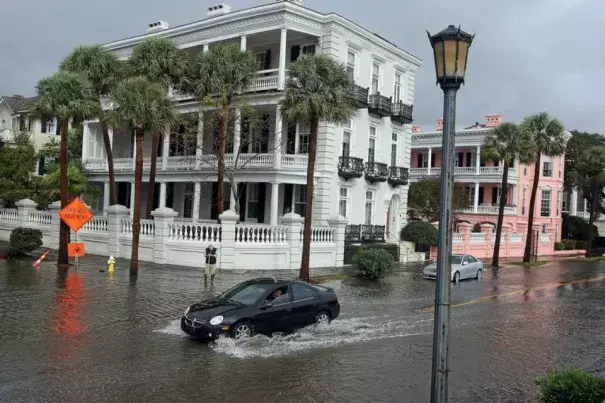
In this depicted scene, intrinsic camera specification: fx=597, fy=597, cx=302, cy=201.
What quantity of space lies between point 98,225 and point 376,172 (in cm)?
1637

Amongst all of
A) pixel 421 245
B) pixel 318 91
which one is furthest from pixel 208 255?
pixel 421 245

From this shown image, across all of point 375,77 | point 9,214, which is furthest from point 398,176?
point 9,214

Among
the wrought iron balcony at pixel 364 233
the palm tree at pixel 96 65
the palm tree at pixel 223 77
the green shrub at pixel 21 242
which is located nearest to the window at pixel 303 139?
the wrought iron balcony at pixel 364 233

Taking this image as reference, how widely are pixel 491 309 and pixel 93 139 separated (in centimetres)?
3544

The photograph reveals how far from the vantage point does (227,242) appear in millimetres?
26172

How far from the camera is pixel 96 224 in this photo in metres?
31.5

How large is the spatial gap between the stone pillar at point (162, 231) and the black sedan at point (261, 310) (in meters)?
14.1

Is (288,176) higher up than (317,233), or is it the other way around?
(288,176)

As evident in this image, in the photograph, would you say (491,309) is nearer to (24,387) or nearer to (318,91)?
(318,91)

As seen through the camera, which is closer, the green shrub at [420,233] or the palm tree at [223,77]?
the palm tree at [223,77]

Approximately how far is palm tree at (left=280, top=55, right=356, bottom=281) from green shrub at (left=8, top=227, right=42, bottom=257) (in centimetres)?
1355

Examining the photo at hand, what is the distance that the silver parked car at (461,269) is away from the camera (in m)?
28.5

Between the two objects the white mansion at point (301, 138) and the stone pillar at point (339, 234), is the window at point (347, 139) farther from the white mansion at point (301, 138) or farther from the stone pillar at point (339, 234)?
the stone pillar at point (339, 234)

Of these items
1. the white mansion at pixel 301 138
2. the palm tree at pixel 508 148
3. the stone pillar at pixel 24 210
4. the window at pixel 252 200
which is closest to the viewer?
the white mansion at pixel 301 138
